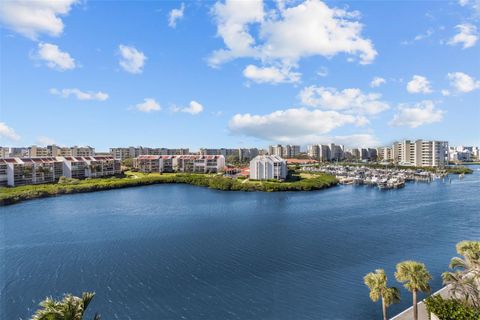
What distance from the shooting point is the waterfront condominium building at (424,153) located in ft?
352

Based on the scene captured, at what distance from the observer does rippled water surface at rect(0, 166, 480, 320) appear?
54.4 ft

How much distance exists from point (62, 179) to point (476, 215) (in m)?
72.5

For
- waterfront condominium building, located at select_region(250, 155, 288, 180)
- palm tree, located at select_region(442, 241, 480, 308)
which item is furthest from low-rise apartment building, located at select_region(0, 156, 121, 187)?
palm tree, located at select_region(442, 241, 480, 308)

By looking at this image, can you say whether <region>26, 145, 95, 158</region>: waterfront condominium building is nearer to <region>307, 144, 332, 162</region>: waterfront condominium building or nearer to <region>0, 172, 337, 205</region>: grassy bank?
<region>0, 172, 337, 205</region>: grassy bank

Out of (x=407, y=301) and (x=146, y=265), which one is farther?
(x=146, y=265)

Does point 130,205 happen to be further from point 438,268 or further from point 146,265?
point 438,268

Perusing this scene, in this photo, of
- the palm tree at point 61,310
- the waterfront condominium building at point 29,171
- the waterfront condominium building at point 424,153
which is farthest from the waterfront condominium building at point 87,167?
the waterfront condominium building at point 424,153

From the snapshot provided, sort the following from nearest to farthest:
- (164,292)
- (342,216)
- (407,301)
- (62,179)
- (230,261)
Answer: (407,301)
(164,292)
(230,261)
(342,216)
(62,179)

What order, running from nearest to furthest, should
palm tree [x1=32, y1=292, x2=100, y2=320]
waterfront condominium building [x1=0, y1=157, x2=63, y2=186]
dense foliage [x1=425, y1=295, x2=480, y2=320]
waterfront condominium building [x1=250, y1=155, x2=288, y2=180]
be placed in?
1. palm tree [x1=32, y1=292, x2=100, y2=320]
2. dense foliage [x1=425, y1=295, x2=480, y2=320]
3. waterfront condominium building [x1=0, y1=157, x2=63, y2=186]
4. waterfront condominium building [x1=250, y1=155, x2=288, y2=180]

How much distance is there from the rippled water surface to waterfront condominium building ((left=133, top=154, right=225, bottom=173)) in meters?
42.8

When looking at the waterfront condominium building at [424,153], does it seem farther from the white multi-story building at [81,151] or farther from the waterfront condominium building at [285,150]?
the white multi-story building at [81,151]

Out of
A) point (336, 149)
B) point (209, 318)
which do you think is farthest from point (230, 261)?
point (336, 149)

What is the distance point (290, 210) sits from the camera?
4106cm

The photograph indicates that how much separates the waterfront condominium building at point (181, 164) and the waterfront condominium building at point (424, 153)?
255ft
